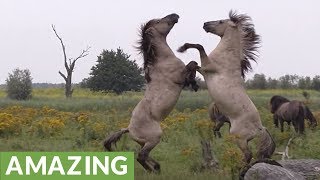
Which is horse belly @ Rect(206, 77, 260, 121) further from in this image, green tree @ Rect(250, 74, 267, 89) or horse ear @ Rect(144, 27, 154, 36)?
green tree @ Rect(250, 74, 267, 89)

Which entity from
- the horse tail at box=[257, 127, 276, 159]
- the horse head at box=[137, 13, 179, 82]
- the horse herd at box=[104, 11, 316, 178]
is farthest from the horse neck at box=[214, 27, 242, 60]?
the horse tail at box=[257, 127, 276, 159]

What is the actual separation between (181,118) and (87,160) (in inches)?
372

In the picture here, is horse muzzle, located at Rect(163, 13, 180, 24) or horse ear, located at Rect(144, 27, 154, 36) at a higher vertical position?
horse muzzle, located at Rect(163, 13, 180, 24)

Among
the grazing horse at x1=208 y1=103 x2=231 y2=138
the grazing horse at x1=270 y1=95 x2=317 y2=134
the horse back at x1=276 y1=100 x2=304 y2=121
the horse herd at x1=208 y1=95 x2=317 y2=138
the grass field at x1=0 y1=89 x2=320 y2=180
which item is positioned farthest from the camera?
the horse back at x1=276 y1=100 x2=304 y2=121

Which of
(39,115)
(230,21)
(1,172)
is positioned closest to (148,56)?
(230,21)

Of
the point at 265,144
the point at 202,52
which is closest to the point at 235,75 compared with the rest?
the point at 202,52

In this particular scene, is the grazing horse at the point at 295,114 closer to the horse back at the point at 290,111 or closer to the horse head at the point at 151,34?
the horse back at the point at 290,111

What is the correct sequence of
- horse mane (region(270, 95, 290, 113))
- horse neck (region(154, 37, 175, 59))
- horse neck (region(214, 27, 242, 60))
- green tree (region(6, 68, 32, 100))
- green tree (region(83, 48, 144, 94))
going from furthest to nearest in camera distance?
green tree (region(83, 48, 144, 94)) → green tree (region(6, 68, 32, 100)) → horse mane (region(270, 95, 290, 113)) → horse neck (region(154, 37, 175, 59)) → horse neck (region(214, 27, 242, 60))

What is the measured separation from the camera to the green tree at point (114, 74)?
5434 centimetres

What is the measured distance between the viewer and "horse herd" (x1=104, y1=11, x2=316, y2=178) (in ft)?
23.5

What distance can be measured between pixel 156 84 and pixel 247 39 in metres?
1.41

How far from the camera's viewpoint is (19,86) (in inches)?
2040

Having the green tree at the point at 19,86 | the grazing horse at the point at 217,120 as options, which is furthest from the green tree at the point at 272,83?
the grazing horse at the point at 217,120

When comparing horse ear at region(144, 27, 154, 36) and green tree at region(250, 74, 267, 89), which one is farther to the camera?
green tree at region(250, 74, 267, 89)
